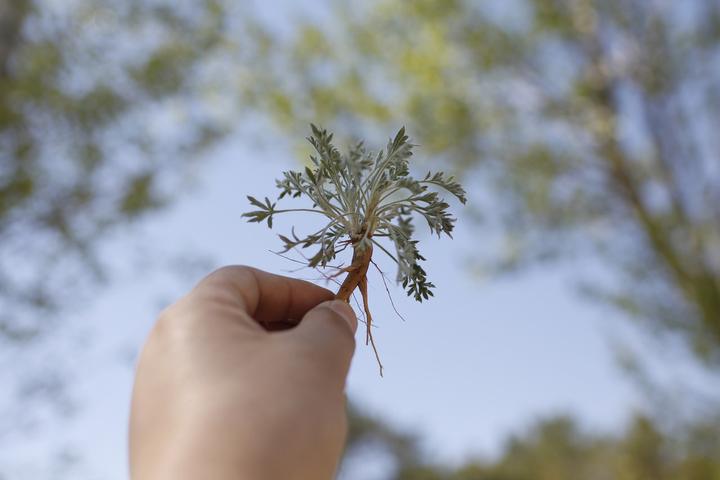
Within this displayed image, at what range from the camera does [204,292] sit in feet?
3.38

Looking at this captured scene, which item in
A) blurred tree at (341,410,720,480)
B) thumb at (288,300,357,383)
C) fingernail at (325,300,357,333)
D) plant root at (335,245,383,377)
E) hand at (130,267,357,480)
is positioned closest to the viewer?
hand at (130,267,357,480)

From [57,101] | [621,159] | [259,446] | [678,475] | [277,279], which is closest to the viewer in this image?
[259,446]

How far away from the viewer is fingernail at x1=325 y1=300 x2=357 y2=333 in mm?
1087

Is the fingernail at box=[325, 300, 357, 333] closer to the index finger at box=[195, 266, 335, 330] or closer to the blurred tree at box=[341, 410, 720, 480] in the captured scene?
the index finger at box=[195, 266, 335, 330]

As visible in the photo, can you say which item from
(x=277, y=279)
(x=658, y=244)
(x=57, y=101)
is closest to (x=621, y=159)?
(x=658, y=244)

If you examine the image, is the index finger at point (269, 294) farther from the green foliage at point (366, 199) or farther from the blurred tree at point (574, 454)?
the blurred tree at point (574, 454)

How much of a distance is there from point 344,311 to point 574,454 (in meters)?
27.9

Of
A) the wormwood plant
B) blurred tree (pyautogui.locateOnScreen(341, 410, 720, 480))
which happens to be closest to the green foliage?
the wormwood plant

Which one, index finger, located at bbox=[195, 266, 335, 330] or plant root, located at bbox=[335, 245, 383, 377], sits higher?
plant root, located at bbox=[335, 245, 383, 377]

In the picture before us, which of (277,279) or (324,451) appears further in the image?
(277,279)

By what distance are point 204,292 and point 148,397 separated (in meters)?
0.17

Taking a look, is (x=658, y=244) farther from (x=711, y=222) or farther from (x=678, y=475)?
(x=678, y=475)

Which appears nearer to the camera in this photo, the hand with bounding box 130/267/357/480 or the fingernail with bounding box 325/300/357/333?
the hand with bounding box 130/267/357/480

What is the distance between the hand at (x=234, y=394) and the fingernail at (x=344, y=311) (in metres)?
0.01
